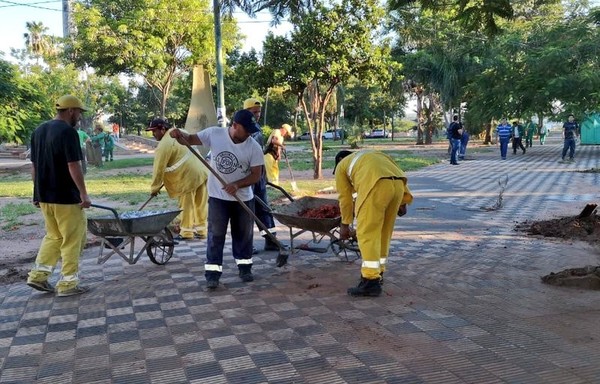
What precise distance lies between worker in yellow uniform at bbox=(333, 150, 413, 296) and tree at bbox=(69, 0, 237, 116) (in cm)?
1844

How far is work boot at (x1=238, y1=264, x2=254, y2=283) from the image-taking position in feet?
18.3

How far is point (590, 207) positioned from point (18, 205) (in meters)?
10.9

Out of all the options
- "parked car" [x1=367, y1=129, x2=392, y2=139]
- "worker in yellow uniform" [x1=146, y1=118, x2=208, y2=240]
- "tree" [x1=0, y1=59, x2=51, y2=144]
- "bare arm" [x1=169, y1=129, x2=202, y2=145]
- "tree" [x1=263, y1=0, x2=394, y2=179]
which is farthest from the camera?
"parked car" [x1=367, y1=129, x2=392, y2=139]

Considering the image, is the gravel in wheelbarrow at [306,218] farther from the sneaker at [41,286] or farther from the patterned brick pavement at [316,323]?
the sneaker at [41,286]

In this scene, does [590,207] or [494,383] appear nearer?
[494,383]

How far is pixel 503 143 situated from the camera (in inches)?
914

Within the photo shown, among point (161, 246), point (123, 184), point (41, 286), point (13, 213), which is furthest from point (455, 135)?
point (41, 286)

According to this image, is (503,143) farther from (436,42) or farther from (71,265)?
(71,265)

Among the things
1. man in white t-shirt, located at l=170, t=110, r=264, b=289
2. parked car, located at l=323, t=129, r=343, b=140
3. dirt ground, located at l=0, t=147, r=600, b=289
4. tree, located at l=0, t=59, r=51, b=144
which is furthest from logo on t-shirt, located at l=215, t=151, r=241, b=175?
parked car, located at l=323, t=129, r=343, b=140

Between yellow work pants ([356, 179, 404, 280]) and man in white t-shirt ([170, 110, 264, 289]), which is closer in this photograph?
yellow work pants ([356, 179, 404, 280])

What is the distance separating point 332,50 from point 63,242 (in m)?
10.1

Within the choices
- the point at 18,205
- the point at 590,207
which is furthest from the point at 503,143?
the point at 18,205

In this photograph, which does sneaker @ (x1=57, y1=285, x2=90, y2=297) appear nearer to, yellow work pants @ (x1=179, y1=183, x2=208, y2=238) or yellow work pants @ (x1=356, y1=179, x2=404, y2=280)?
yellow work pants @ (x1=179, y1=183, x2=208, y2=238)

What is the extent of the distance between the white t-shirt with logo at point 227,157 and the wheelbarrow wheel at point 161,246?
44.4 inches
